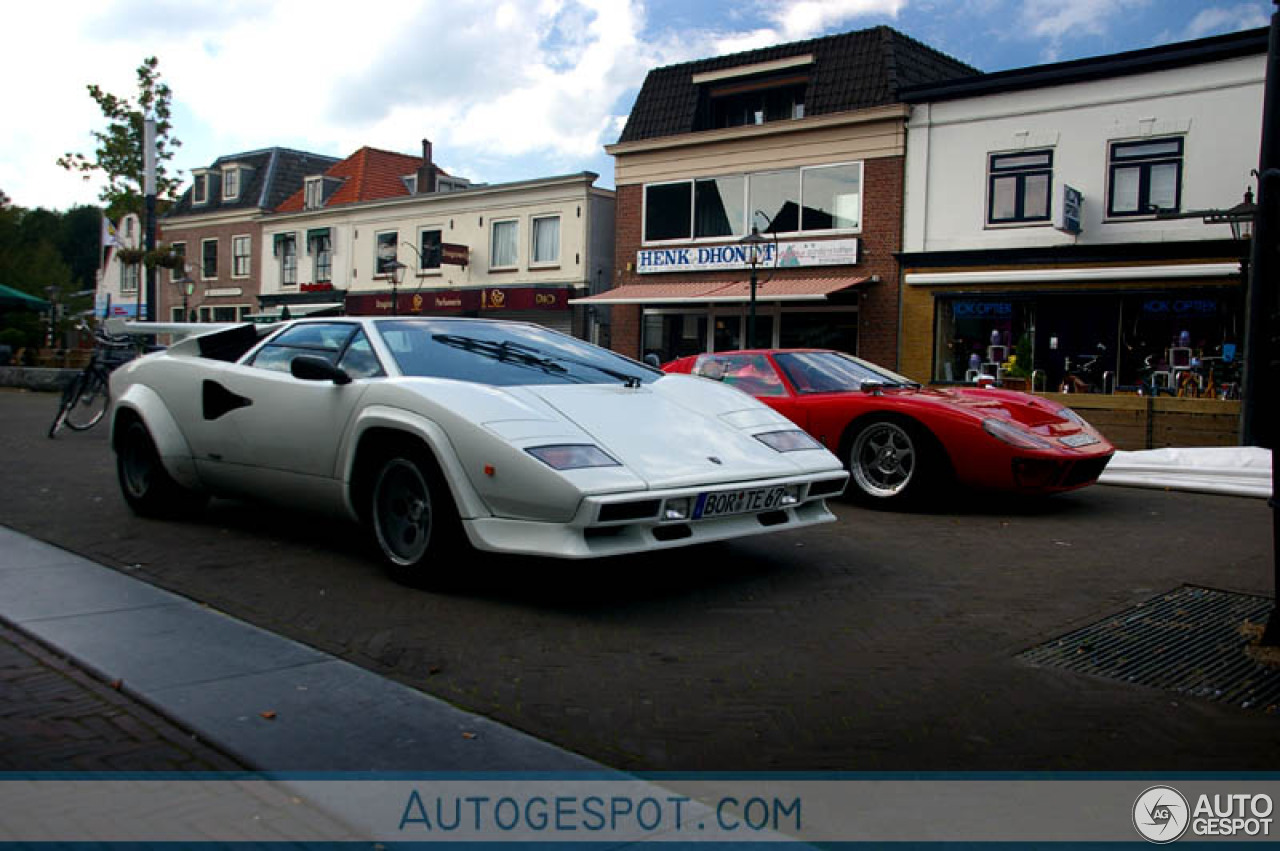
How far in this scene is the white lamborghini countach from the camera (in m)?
4.48

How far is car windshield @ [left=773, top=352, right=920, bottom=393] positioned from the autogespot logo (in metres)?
5.66

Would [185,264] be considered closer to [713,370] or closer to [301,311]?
[301,311]

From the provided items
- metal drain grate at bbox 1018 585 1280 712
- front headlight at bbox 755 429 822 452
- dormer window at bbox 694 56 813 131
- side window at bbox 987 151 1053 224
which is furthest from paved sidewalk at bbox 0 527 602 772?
dormer window at bbox 694 56 813 131

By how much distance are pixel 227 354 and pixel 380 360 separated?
1.69m

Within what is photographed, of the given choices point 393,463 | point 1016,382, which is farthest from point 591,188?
point 393,463

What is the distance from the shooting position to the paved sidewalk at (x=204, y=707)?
9.72 feet

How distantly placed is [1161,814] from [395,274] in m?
32.4

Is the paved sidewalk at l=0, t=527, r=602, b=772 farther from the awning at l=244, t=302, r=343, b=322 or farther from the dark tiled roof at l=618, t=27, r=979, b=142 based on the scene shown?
the awning at l=244, t=302, r=343, b=322

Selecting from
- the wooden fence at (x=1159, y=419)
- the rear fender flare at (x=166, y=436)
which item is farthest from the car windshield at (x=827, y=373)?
the rear fender flare at (x=166, y=436)

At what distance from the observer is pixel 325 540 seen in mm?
6176

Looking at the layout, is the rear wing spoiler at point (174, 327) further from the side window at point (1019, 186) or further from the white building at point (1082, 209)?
the side window at point (1019, 186)

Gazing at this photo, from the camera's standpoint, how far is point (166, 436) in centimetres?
645

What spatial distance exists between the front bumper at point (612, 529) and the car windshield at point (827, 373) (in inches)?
147

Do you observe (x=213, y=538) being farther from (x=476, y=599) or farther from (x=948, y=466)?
(x=948, y=466)
